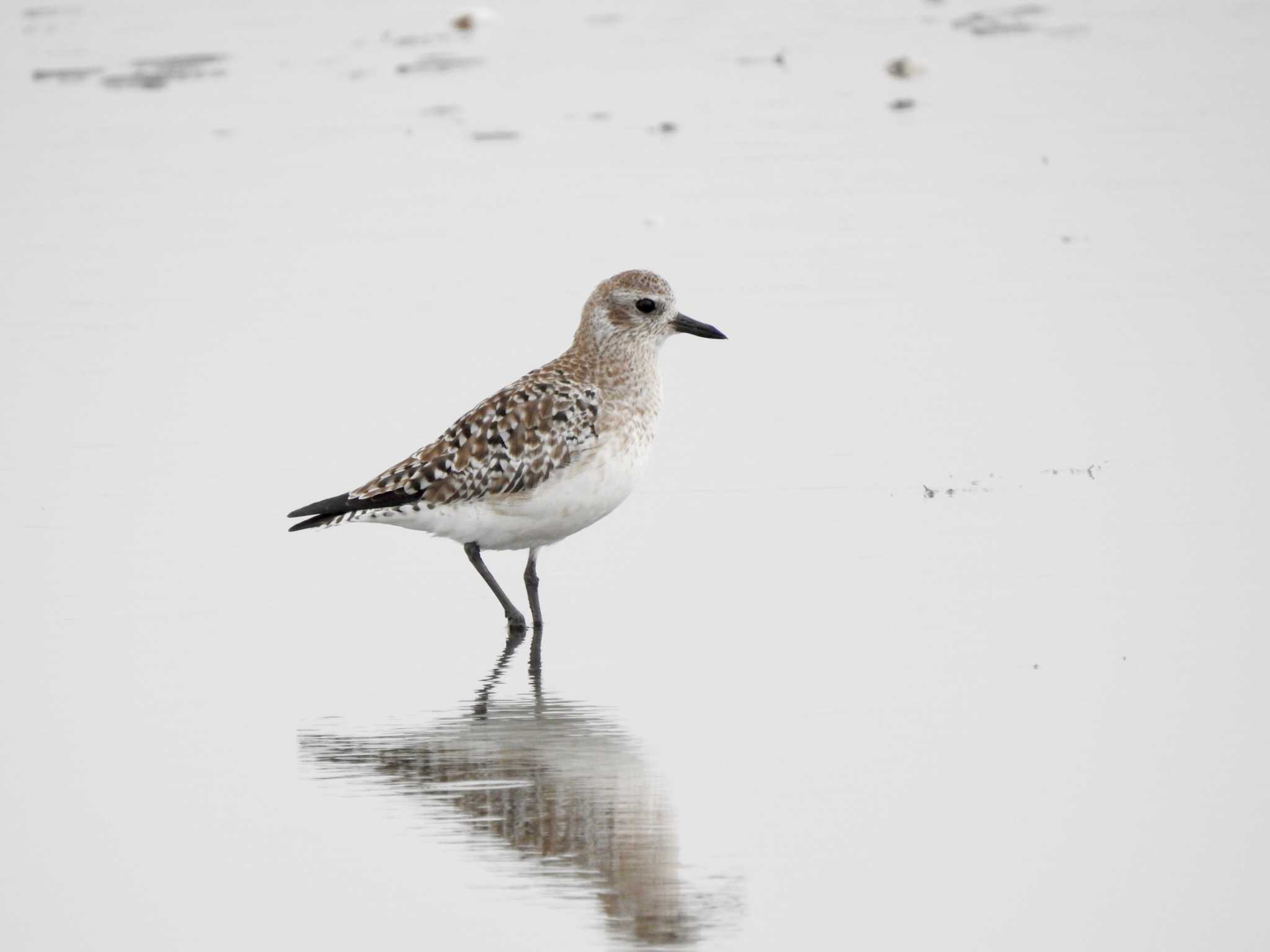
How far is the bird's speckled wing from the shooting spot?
387 inches

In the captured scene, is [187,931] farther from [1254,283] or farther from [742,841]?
[1254,283]

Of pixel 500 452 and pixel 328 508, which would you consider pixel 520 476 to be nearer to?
pixel 500 452

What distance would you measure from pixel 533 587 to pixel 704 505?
1.65 metres

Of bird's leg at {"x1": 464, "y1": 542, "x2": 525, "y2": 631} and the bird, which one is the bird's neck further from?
bird's leg at {"x1": 464, "y1": 542, "x2": 525, "y2": 631}

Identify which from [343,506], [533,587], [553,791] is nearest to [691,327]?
[533,587]

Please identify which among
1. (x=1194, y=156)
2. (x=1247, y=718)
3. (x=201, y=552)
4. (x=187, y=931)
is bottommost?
(x=187, y=931)

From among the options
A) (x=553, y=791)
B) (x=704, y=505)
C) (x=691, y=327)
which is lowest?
(x=553, y=791)

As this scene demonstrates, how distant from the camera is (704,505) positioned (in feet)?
37.0

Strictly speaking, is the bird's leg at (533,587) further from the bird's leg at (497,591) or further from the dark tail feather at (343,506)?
the dark tail feather at (343,506)

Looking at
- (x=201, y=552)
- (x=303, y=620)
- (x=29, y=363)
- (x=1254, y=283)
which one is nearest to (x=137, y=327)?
(x=29, y=363)

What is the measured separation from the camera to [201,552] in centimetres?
1081

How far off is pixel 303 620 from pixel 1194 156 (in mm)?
11299

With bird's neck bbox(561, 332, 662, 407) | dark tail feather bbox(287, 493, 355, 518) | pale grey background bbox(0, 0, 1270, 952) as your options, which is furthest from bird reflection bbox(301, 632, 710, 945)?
bird's neck bbox(561, 332, 662, 407)

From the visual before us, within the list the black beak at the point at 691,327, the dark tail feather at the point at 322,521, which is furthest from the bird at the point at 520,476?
the black beak at the point at 691,327
